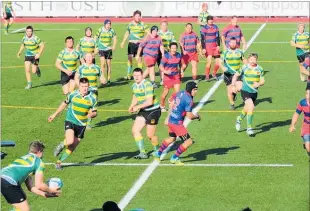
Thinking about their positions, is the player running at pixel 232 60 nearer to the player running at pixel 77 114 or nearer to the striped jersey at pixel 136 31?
the striped jersey at pixel 136 31

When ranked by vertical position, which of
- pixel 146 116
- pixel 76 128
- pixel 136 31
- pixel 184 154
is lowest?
pixel 184 154

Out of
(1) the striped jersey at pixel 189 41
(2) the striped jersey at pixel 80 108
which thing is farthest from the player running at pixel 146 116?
(1) the striped jersey at pixel 189 41

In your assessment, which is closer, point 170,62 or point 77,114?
point 77,114

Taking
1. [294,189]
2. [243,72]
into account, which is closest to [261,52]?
[243,72]

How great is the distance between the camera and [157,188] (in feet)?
56.4

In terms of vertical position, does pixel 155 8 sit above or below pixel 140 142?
above

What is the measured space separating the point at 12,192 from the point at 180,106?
19.5ft

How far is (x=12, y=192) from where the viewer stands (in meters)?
13.7

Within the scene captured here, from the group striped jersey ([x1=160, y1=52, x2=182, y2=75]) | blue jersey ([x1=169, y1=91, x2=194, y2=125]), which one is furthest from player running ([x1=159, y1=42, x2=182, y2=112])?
blue jersey ([x1=169, y1=91, x2=194, y2=125])

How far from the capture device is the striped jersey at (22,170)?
536 inches

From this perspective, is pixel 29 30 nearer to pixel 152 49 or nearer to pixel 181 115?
pixel 152 49

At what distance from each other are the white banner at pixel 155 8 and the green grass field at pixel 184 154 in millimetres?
20364

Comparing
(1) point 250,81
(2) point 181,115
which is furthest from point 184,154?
(1) point 250,81

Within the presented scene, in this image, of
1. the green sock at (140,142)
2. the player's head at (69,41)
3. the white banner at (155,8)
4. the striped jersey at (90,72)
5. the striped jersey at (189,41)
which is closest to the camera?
the green sock at (140,142)
